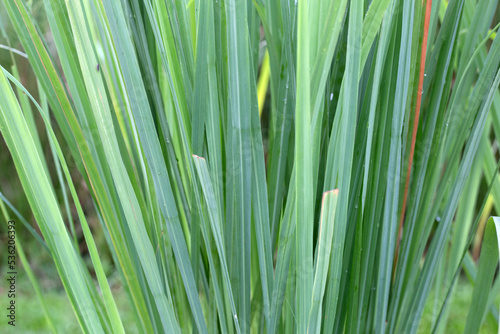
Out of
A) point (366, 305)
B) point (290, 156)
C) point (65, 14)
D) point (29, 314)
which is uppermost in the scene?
point (65, 14)

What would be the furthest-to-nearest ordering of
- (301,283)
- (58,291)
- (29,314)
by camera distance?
(58,291) → (29,314) → (301,283)

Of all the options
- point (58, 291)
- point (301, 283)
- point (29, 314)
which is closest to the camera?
point (301, 283)

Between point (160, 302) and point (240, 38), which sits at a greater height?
point (240, 38)

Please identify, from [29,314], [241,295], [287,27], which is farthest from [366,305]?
[29,314]

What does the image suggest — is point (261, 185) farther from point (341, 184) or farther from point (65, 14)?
point (65, 14)

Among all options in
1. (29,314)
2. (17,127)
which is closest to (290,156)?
(17,127)

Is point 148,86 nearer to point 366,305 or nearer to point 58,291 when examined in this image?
point 366,305

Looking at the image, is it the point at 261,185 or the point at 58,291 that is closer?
the point at 261,185
